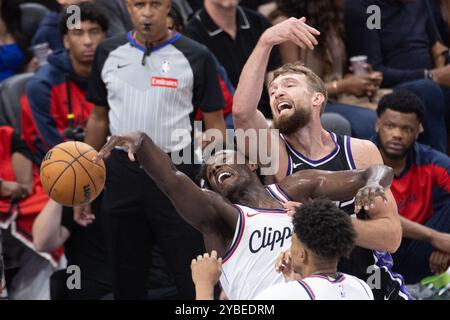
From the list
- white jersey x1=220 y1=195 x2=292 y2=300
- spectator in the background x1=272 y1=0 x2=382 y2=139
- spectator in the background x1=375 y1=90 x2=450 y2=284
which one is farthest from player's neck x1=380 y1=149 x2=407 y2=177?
white jersey x1=220 y1=195 x2=292 y2=300

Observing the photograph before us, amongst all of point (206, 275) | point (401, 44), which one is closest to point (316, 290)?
point (206, 275)

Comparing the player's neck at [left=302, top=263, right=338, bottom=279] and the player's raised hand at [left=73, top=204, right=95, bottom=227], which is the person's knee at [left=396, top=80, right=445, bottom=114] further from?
the player's neck at [left=302, top=263, right=338, bottom=279]

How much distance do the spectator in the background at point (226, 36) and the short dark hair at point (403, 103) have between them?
89 cm

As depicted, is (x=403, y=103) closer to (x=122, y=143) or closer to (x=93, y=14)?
(x=93, y=14)

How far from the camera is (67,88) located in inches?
259

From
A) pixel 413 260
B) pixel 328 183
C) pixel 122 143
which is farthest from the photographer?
pixel 413 260

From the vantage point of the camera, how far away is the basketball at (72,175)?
4.88m

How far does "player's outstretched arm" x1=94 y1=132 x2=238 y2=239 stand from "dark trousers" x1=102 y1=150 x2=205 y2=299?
1.36 meters

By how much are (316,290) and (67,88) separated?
3.32 meters

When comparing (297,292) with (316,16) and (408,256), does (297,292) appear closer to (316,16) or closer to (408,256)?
(408,256)

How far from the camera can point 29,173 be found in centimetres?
657

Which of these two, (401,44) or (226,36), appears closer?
(226,36)

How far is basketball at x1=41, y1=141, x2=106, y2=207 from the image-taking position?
16.0 ft

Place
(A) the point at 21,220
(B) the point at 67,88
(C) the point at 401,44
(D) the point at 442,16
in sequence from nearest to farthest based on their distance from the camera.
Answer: (A) the point at 21,220 < (B) the point at 67,88 < (C) the point at 401,44 < (D) the point at 442,16
